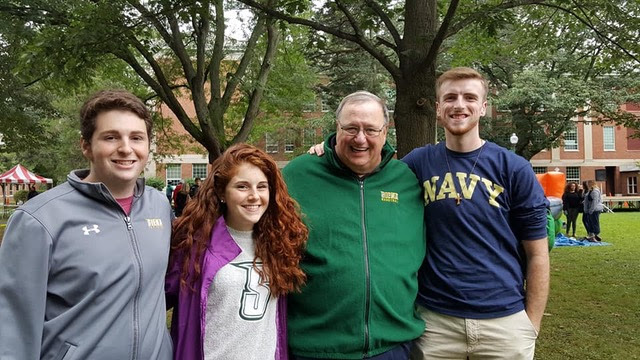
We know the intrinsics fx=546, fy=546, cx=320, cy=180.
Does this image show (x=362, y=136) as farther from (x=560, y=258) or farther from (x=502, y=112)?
(x=502, y=112)

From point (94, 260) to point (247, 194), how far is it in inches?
31.2

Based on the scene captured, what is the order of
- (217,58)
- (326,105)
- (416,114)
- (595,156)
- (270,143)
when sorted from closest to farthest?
(416,114), (217,58), (326,105), (270,143), (595,156)

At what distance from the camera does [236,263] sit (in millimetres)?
2695

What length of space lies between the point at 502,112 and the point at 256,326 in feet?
105

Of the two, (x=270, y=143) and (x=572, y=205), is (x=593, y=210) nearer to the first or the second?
(x=572, y=205)

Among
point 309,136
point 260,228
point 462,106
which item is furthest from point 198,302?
point 309,136

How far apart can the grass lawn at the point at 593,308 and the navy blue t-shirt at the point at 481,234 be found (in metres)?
3.36

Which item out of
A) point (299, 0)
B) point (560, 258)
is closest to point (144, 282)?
point (299, 0)

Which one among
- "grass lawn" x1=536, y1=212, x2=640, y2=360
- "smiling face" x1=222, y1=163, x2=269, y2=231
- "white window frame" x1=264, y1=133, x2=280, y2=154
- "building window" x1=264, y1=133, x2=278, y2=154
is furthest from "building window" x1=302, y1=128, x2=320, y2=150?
"smiling face" x1=222, y1=163, x2=269, y2=231

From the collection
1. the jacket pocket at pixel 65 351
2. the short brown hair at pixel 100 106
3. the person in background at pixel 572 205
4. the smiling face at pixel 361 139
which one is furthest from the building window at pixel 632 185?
the jacket pocket at pixel 65 351

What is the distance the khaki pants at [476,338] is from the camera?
9.52 ft

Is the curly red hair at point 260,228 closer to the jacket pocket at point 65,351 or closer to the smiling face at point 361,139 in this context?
the smiling face at point 361,139

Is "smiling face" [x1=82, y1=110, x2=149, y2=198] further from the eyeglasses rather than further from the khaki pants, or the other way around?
the khaki pants

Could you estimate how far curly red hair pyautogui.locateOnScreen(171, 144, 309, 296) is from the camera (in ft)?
8.82
